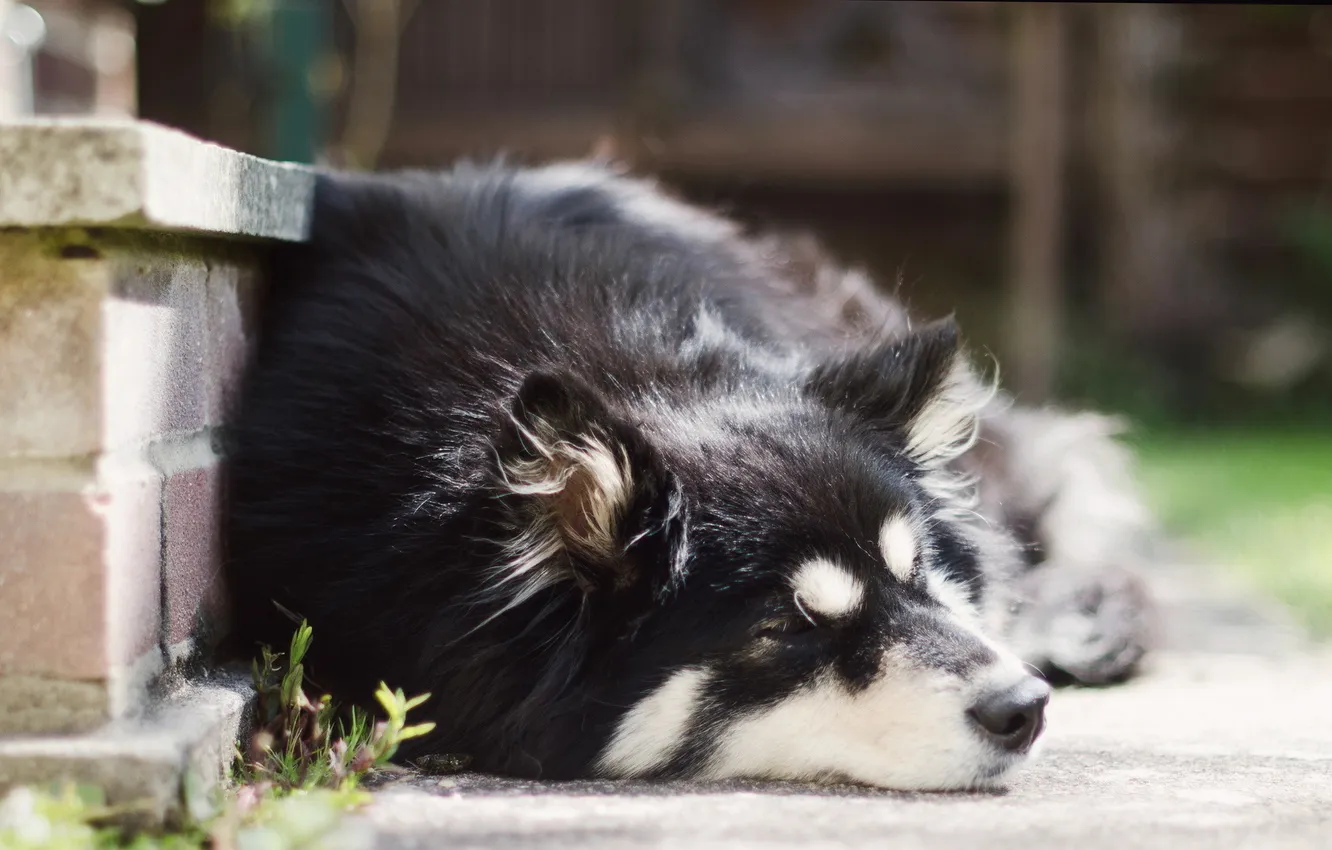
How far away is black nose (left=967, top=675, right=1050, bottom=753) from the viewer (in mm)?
2314

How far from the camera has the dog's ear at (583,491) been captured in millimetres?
2332

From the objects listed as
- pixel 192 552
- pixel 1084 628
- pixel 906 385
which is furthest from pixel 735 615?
pixel 1084 628

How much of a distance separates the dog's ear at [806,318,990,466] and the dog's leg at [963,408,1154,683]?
22.9 inches

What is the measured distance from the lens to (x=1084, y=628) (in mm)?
3510

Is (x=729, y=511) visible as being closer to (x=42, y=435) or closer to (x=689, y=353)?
(x=689, y=353)

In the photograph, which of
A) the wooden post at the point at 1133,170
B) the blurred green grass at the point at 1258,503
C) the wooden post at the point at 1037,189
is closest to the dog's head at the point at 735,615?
the blurred green grass at the point at 1258,503

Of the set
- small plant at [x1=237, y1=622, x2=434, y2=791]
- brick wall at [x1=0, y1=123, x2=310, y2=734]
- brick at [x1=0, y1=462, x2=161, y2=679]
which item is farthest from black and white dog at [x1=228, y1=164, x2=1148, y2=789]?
brick at [x1=0, y1=462, x2=161, y2=679]

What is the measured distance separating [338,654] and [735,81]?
7.84m

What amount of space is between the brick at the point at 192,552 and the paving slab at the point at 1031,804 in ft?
1.52

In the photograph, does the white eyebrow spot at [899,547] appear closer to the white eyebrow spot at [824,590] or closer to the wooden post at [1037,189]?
the white eyebrow spot at [824,590]

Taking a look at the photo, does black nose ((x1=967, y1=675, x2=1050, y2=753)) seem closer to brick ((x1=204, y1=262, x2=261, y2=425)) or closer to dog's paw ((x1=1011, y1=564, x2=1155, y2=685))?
dog's paw ((x1=1011, y1=564, x2=1155, y2=685))

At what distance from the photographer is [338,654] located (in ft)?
8.46

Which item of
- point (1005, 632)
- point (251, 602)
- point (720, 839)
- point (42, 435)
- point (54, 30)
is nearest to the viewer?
point (720, 839)

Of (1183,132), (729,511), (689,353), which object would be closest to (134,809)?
(729,511)
